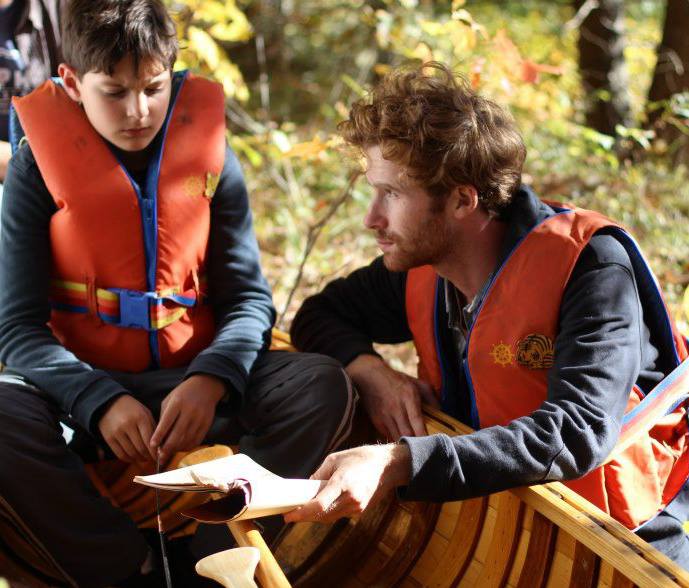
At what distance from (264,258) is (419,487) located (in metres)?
3.28

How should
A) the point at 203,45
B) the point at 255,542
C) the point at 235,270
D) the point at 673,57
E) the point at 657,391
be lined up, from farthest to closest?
the point at 673,57
the point at 203,45
the point at 235,270
the point at 657,391
the point at 255,542

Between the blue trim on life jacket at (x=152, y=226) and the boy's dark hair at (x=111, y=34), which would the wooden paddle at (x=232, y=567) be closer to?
the blue trim on life jacket at (x=152, y=226)

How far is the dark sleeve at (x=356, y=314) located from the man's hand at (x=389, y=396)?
96 millimetres

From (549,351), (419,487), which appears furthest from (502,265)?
(419,487)

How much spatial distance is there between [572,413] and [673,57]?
4.00 meters

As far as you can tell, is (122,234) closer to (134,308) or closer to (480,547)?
(134,308)

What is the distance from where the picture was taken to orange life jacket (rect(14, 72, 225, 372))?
2.30 meters

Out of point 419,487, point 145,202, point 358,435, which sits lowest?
point 358,435

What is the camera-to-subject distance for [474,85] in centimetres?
338

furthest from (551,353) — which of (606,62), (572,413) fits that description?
(606,62)

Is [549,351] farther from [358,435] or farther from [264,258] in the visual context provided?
[264,258]

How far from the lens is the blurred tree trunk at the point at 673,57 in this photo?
5.17 m

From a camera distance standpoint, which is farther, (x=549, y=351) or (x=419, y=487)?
(x=549, y=351)

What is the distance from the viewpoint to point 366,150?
6.98 ft
